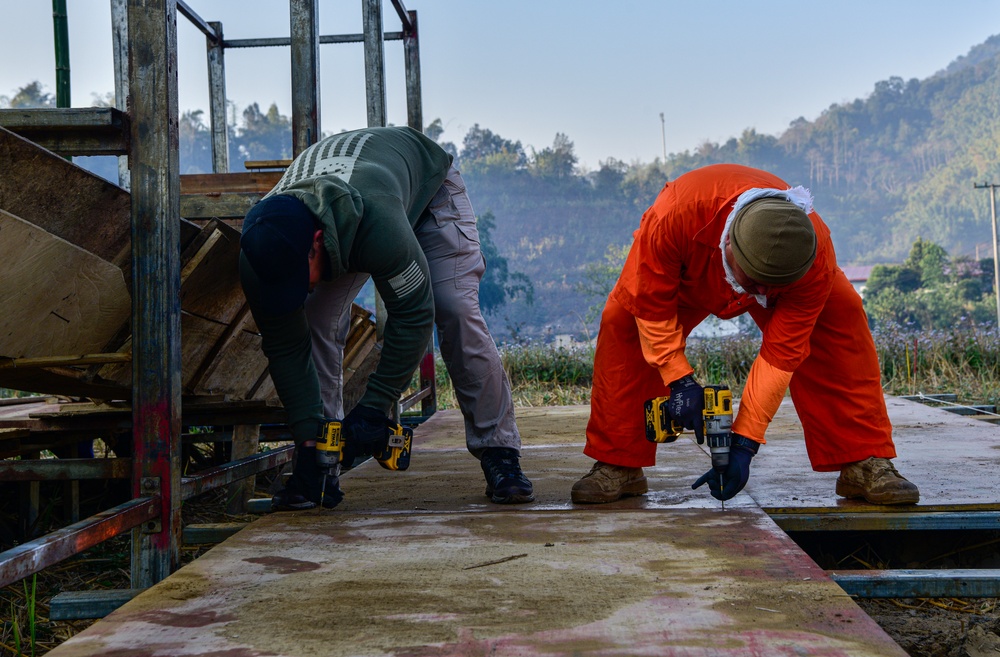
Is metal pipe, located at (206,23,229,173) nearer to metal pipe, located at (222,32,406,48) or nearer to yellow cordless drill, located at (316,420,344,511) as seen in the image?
metal pipe, located at (222,32,406,48)

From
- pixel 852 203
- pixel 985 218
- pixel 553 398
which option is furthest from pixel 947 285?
pixel 553 398

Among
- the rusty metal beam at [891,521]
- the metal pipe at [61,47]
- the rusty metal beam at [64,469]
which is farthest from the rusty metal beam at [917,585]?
the metal pipe at [61,47]

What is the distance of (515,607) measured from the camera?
179cm

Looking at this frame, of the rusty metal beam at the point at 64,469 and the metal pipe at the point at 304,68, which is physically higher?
the metal pipe at the point at 304,68

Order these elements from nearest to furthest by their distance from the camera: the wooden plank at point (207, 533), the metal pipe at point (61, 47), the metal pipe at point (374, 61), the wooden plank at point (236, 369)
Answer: the wooden plank at point (207, 533) → the wooden plank at point (236, 369) → the metal pipe at point (61, 47) → the metal pipe at point (374, 61)

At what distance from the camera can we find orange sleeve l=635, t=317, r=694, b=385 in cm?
269

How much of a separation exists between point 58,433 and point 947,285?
61022 mm

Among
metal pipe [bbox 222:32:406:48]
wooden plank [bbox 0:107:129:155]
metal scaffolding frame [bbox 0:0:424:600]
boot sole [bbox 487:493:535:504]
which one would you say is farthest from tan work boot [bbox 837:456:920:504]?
metal pipe [bbox 222:32:406:48]

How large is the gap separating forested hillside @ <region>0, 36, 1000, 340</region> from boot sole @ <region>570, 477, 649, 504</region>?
202 feet

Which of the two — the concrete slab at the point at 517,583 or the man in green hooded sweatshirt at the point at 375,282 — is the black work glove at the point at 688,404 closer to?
the concrete slab at the point at 517,583

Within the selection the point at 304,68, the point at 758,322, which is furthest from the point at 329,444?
the point at 304,68

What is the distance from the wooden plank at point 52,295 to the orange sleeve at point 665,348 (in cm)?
155

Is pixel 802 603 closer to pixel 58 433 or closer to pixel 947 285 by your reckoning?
pixel 58 433

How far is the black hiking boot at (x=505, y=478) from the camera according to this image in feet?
9.71
